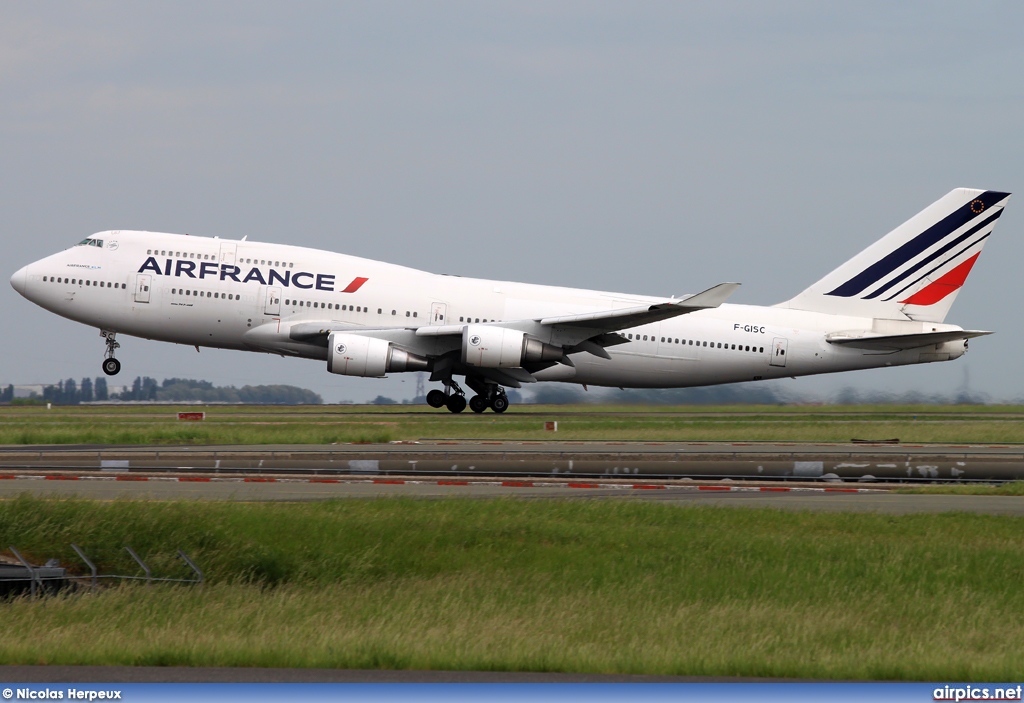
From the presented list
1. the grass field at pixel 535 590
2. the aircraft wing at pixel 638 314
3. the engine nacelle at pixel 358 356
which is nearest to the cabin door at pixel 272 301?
the engine nacelle at pixel 358 356

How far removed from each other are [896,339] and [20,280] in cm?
2932

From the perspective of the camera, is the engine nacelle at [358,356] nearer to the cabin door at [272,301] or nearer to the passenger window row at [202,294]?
the cabin door at [272,301]

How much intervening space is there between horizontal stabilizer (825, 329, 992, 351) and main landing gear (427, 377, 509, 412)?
1161 cm

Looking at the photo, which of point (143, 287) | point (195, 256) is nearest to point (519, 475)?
point (195, 256)

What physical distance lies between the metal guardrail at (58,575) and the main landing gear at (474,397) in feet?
87.0

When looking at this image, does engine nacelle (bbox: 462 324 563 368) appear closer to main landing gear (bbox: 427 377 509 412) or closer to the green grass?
main landing gear (bbox: 427 377 509 412)

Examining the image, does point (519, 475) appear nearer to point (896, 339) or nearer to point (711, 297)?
point (711, 297)

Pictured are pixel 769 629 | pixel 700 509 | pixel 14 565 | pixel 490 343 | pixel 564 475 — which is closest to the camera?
pixel 769 629

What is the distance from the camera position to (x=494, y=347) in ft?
119

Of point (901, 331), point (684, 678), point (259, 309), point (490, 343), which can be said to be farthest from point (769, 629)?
point (901, 331)

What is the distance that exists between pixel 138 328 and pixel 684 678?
106ft

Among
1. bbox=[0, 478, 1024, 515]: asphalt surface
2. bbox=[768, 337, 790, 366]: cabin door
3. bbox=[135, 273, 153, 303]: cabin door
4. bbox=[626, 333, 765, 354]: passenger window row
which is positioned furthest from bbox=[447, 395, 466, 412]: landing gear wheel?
bbox=[0, 478, 1024, 515]: asphalt surface

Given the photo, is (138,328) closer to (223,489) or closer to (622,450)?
(622,450)

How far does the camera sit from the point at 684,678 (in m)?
8.42
